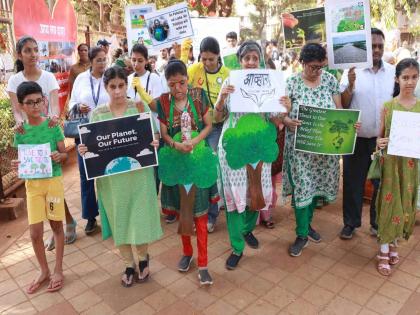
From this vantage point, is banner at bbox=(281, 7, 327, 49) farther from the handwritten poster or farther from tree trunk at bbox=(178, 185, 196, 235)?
the handwritten poster

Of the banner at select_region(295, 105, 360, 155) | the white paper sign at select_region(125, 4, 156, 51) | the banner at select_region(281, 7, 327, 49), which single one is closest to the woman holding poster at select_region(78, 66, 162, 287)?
the banner at select_region(295, 105, 360, 155)

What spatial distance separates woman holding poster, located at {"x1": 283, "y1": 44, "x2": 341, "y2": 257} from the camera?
3.23 m

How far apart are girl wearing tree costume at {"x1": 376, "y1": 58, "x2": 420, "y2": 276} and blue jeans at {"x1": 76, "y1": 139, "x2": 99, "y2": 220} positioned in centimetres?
285

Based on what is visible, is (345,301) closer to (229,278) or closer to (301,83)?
(229,278)

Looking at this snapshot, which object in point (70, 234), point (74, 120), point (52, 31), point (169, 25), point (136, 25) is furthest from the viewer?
point (136, 25)

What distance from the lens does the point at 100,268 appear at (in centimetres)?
340

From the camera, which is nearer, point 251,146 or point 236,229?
point 251,146

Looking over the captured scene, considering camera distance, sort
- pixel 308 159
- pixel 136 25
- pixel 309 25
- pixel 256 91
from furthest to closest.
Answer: pixel 136 25
pixel 309 25
pixel 308 159
pixel 256 91

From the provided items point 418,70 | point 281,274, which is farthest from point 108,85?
point 418,70

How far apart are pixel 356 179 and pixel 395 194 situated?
627 mm

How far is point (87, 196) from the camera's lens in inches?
157

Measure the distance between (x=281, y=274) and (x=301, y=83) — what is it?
5.58 feet

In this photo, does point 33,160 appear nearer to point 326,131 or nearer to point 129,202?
point 129,202

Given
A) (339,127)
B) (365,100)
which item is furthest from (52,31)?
(365,100)
